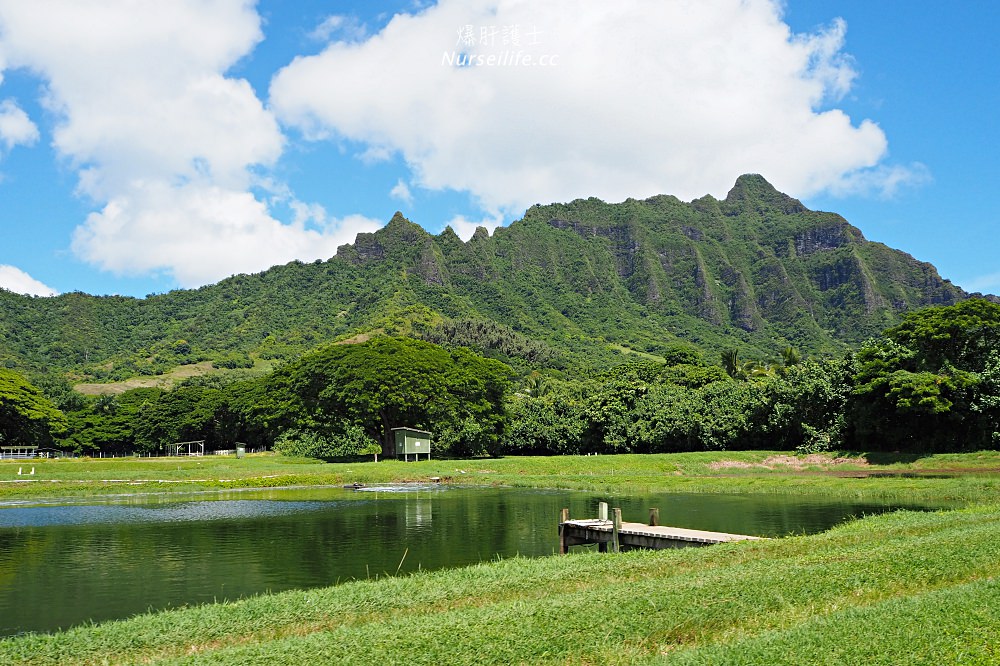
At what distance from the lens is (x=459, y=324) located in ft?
653

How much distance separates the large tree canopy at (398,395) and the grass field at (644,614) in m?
60.4

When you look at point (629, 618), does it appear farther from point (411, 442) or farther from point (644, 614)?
point (411, 442)

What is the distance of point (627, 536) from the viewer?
2562 cm

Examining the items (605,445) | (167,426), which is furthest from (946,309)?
(167,426)

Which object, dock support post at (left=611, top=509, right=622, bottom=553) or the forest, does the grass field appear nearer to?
dock support post at (left=611, top=509, right=622, bottom=553)

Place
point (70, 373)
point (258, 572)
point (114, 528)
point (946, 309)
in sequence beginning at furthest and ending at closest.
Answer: point (70, 373), point (946, 309), point (114, 528), point (258, 572)

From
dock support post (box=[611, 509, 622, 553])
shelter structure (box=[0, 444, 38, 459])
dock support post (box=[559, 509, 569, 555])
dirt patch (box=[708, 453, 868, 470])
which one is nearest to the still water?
dock support post (box=[559, 509, 569, 555])

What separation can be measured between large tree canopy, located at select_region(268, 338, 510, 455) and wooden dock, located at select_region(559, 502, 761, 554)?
52.6m

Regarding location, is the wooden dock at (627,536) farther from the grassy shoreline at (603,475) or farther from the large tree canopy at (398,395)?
the large tree canopy at (398,395)

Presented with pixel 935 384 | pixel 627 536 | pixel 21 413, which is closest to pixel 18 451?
pixel 21 413

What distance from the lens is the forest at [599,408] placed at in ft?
202

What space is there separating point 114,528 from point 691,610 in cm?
2873

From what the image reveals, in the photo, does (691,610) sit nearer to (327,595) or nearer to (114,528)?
(327,595)

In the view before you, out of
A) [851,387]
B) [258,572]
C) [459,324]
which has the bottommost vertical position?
[258,572]
